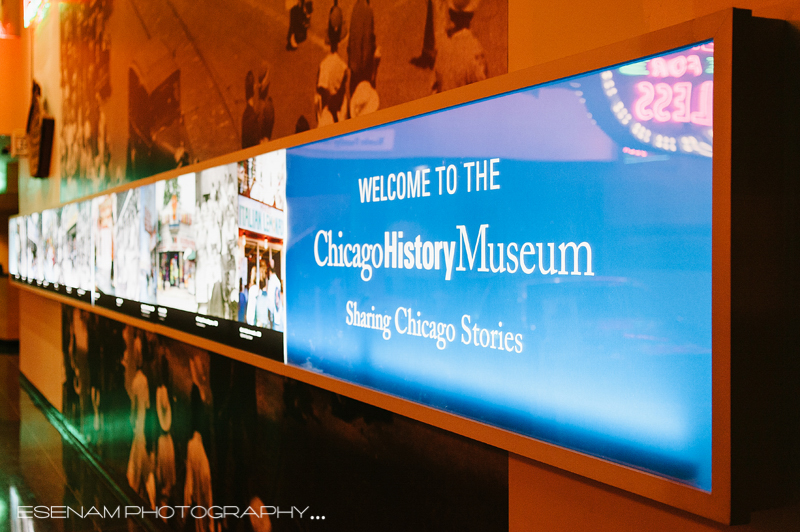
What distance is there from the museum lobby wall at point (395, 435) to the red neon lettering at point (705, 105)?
0.56 feet

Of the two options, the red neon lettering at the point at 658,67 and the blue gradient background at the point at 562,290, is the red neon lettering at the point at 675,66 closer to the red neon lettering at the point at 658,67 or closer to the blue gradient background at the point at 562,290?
the red neon lettering at the point at 658,67

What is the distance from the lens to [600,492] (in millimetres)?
1302

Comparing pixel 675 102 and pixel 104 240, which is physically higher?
pixel 675 102

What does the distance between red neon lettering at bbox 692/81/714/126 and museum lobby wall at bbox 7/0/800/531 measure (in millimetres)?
171

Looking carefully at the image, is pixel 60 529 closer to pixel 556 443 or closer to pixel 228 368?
pixel 228 368

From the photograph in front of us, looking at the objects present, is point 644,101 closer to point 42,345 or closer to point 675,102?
point 675,102

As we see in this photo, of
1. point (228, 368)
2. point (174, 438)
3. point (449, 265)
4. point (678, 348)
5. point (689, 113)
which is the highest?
point (689, 113)

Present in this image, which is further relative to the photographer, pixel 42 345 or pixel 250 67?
pixel 42 345

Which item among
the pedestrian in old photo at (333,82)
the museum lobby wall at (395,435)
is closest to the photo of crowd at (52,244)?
the museum lobby wall at (395,435)

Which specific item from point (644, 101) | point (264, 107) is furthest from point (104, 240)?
point (644, 101)

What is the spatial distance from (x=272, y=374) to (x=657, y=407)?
1.79 m

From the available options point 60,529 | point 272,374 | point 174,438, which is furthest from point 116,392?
point 272,374

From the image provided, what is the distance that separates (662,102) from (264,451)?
83.3 inches

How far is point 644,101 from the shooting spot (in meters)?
1.07
